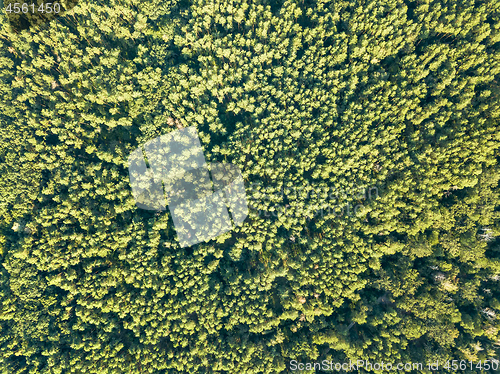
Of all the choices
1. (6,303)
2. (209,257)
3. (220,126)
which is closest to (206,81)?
(220,126)

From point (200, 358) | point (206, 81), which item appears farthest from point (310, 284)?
point (206, 81)

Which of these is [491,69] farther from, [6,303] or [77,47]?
[6,303]

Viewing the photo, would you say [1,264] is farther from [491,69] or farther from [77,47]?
[491,69]

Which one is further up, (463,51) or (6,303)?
(463,51)

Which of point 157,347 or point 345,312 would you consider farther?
point 345,312

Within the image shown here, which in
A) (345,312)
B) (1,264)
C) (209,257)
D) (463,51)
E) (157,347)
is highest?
(463,51)

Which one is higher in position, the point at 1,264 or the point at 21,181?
the point at 21,181
